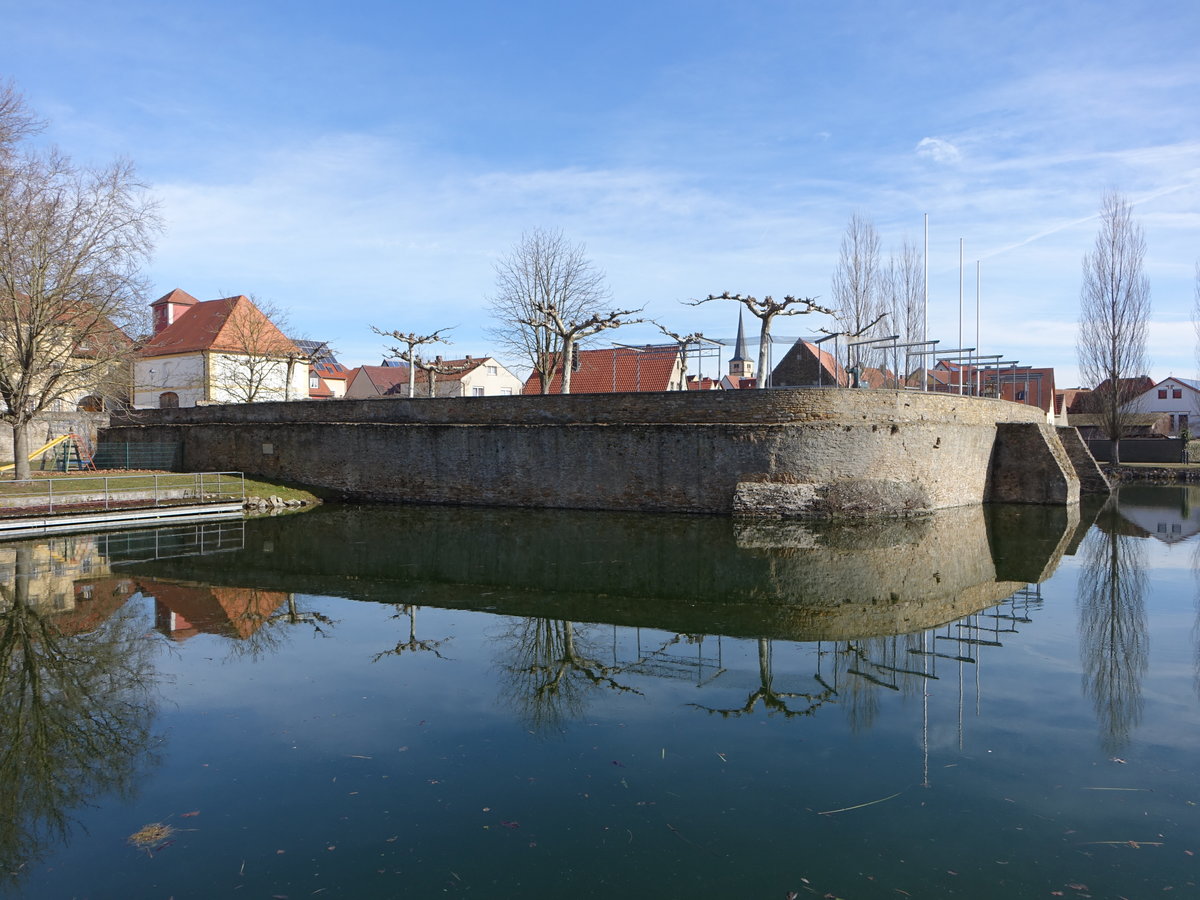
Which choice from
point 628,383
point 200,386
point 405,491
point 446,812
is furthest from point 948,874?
point 200,386

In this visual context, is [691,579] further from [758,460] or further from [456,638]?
[758,460]

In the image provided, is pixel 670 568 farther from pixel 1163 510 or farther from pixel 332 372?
pixel 332 372

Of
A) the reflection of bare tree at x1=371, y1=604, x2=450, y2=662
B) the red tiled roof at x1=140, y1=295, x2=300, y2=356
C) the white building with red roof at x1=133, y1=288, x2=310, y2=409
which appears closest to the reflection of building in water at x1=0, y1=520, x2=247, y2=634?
the reflection of bare tree at x1=371, y1=604, x2=450, y2=662

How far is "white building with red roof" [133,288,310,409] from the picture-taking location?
41781 millimetres

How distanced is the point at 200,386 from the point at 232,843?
42.6 meters

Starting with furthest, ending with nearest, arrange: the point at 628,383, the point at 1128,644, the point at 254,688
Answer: the point at 628,383, the point at 1128,644, the point at 254,688

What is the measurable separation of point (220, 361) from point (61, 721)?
1553 inches

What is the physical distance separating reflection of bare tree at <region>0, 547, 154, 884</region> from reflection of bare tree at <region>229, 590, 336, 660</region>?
0.96 meters

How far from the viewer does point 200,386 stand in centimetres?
4241

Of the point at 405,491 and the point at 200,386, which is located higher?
the point at 200,386

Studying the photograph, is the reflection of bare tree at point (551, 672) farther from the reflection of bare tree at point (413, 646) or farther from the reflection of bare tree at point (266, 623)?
the reflection of bare tree at point (266, 623)

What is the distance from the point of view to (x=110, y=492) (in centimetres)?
2050

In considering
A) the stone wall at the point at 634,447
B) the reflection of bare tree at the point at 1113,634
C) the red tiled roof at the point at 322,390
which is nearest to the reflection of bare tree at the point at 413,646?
the reflection of bare tree at the point at 1113,634

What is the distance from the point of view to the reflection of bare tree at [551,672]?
686 centimetres
